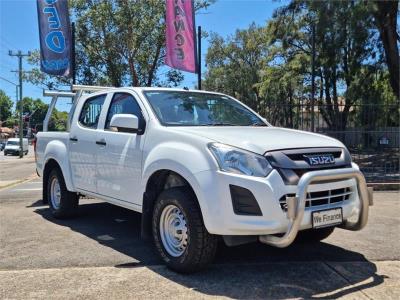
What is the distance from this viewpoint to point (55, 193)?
315 inches

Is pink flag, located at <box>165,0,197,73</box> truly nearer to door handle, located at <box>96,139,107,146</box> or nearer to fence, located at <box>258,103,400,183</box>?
fence, located at <box>258,103,400,183</box>

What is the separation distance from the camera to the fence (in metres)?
12.8

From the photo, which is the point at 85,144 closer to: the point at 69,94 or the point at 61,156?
the point at 61,156

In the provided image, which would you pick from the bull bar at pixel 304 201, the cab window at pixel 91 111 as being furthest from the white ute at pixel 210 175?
the cab window at pixel 91 111

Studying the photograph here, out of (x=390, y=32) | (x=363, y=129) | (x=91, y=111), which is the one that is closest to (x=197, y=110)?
(x=91, y=111)

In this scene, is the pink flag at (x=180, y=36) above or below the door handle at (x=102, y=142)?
above

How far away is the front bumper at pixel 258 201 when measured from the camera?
4312mm

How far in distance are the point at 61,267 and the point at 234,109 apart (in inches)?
115

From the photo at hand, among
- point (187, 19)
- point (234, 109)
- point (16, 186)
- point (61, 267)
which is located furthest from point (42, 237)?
point (187, 19)

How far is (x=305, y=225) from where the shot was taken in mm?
4477

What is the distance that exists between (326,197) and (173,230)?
5.14ft

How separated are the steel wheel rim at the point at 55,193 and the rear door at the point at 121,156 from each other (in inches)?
66.1

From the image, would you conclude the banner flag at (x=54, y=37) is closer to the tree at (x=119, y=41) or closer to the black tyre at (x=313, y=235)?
the tree at (x=119, y=41)

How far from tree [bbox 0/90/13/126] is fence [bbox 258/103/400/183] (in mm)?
108453
